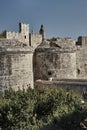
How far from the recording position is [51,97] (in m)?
17.6

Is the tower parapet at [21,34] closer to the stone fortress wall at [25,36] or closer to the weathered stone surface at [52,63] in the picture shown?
the stone fortress wall at [25,36]

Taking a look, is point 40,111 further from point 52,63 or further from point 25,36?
point 25,36

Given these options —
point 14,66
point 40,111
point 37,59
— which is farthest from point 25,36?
point 40,111

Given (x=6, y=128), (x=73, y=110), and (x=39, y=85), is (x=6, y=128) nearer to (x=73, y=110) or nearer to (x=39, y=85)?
(x=73, y=110)

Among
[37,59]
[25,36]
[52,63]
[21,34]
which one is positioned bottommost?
[52,63]

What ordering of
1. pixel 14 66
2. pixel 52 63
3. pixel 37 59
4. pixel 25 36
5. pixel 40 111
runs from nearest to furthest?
pixel 40 111, pixel 14 66, pixel 52 63, pixel 37 59, pixel 25 36

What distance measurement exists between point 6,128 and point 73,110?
102 inches

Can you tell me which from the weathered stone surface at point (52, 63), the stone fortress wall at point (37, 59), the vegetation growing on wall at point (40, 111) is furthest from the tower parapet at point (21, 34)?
the vegetation growing on wall at point (40, 111)

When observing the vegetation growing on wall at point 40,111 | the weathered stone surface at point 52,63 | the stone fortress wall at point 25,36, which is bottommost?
the vegetation growing on wall at point 40,111

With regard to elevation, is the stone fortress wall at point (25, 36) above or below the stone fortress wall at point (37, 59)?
above

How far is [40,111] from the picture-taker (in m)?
17.4

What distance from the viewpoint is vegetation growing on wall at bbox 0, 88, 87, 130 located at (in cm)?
1459

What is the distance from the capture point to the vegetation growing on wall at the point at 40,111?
14.6 m

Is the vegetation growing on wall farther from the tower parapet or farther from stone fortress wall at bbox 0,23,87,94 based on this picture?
the tower parapet
